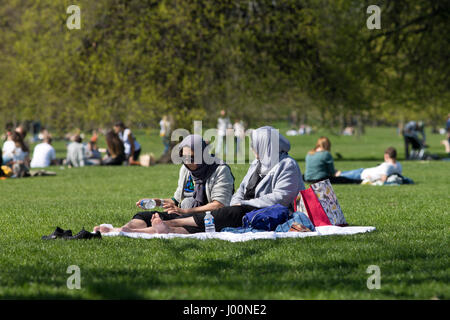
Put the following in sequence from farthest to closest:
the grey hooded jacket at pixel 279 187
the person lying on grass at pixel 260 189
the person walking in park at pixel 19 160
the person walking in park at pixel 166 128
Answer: the person walking in park at pixel 166 128 → the person walking in park at pixel 19 160 → the grey hooded jacket at pixel 279 187 → the person lying on grass at pixel 260 189

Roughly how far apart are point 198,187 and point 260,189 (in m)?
0.78

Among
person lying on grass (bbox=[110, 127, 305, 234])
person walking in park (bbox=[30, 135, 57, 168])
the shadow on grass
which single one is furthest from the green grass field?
person walking in park (bbox=[30, 135, 57, 168])

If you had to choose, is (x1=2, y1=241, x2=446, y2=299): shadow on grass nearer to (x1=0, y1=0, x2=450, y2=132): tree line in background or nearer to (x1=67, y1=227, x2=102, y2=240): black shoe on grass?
Result: (x1=67, y1=227, x2=102, y2=240): black shoe on grass

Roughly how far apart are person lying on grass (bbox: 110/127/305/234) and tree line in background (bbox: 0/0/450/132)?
1706cm

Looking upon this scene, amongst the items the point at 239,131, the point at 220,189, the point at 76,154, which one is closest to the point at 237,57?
the point at 239,131

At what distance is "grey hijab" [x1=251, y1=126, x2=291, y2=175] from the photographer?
8.98 metres

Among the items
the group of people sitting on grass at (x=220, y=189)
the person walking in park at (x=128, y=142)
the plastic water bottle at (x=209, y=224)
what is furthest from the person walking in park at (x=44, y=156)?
the plastic water bottle at (x=209, y=224)

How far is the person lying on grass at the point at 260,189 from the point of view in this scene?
343 inches

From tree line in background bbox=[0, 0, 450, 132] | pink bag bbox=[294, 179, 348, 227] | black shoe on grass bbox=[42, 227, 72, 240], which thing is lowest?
black shoe on grass bbox=[42, 227, 72, 240]

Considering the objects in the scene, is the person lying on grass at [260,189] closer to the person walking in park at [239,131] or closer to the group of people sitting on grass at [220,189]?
the group of people sitting on grass at [220,189]

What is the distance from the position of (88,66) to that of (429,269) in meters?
21.9

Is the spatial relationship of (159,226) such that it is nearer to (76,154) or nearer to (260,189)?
(260,189)
